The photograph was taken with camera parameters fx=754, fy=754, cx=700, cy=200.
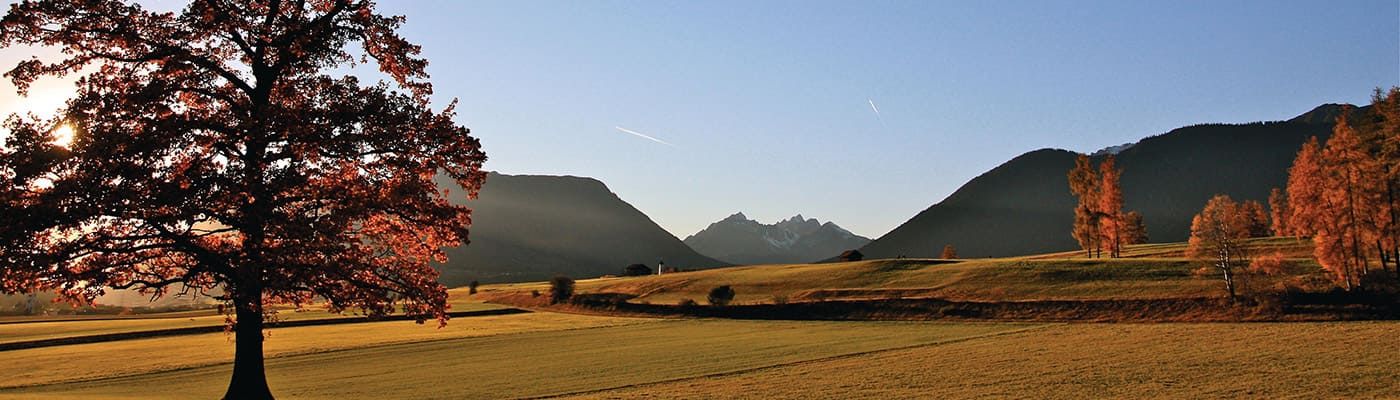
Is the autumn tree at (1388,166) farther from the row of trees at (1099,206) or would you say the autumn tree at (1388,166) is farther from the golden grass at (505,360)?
the row of trees at (1099,206)

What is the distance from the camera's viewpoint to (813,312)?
2667 inches

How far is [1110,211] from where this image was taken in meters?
97.4

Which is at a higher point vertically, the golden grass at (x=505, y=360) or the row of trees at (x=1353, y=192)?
the row of trees at (x=1353, y=192)

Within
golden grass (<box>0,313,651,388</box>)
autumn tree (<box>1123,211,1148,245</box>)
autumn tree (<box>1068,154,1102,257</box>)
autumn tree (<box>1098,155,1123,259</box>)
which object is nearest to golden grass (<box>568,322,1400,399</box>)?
golden grass (<box>0,313,651,388</box>)

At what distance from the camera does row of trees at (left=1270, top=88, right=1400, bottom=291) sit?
57031 mm

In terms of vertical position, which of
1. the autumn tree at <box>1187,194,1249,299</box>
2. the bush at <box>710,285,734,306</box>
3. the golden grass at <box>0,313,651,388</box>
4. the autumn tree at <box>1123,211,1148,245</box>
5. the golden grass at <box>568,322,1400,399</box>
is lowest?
the golden grass at <box>568,322,1400,399</box>

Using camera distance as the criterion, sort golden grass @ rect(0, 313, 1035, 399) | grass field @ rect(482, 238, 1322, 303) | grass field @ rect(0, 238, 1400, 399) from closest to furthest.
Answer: grass field @ rect(0, 238, 1400, 399), golden grass @ rect(0, 313, 1035, 399), grass field @ rect(482, 238, 1322, 303)

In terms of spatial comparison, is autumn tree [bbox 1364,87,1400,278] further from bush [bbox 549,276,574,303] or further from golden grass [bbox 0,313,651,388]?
bush [bbox 549,276,574,303]

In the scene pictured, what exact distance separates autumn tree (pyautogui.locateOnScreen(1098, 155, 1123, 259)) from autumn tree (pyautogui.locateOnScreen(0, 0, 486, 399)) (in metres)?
94.4

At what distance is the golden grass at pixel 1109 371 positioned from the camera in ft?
72.1

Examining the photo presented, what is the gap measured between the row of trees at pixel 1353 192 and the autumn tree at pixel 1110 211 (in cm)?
3607

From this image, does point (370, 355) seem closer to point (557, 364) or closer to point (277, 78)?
point (557, 364)

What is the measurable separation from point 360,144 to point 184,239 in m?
4.91

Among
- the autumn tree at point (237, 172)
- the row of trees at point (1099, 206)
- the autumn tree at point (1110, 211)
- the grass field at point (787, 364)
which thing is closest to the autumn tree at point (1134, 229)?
the row of trees at point (1099, 206)
